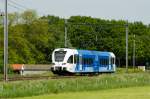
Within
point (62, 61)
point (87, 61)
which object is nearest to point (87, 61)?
point (87, 61)

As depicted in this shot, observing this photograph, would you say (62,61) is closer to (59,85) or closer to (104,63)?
(104,63)

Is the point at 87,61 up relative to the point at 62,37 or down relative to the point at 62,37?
down

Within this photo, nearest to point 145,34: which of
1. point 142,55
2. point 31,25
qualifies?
point 142,55

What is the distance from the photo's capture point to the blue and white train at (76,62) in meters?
53.6

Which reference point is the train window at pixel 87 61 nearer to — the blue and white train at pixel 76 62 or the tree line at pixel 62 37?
the blue and white train at pixel 76 62

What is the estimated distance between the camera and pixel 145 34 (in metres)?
140

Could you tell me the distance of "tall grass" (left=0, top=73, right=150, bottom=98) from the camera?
28.3 m

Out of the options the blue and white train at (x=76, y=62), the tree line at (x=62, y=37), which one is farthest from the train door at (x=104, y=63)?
the tree line at (x=62, y=37)

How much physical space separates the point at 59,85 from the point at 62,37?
262 feet

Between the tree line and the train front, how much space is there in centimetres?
2909

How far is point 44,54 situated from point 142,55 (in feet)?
107

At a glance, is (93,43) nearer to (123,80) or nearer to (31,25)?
(31,25)

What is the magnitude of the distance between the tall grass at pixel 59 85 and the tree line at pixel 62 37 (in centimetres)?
4665

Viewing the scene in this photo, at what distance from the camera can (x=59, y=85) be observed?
31.1 metres
